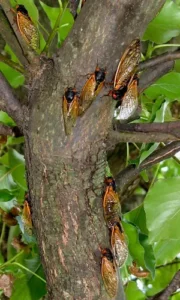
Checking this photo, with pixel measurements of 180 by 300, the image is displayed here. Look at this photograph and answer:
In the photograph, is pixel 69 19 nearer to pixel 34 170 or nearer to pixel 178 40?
pixel 34 170

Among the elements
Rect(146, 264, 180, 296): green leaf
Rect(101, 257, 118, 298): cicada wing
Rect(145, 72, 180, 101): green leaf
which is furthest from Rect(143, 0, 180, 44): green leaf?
Rect(146, 264, 180, 296): green leaf

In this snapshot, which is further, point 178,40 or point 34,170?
point 178,40

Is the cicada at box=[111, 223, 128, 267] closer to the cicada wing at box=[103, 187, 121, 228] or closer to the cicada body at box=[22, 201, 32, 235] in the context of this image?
the cicada wing at box=[103, 187, 121, 228]

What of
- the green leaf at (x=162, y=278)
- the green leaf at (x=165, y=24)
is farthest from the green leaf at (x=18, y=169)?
the green leaf at (x=162, y=278)

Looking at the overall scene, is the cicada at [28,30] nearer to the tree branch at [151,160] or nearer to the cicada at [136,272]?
the tree branch at [151,160]

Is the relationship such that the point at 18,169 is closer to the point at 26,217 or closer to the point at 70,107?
the point at 26,217

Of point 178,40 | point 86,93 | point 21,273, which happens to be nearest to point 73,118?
point 86,93
